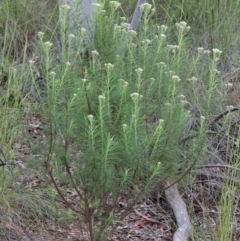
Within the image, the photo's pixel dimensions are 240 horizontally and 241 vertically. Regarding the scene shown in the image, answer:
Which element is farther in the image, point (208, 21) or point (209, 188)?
point (208, 21)

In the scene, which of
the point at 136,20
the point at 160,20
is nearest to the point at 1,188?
the point at 136,20

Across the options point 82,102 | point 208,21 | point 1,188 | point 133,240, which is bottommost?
point 133,240

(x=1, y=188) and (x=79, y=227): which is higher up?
(x=1, y=188)

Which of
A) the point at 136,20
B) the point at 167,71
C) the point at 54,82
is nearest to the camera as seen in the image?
the point at 54,82

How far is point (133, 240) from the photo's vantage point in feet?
14.1

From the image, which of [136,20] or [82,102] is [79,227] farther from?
[136,20]

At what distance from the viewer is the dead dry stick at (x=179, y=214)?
4.07 meters

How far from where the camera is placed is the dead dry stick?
13.4 feet

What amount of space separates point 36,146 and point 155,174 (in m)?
0.70

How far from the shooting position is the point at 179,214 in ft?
14.1

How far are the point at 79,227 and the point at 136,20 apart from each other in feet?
5.83

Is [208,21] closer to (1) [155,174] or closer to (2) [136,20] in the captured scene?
(2) [136,20]

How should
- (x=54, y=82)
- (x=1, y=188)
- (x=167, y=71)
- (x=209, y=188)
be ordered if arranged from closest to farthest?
(x=54, y=82) → (x=167, y=71) → (x=1, y=188) → (x=209, y=188)

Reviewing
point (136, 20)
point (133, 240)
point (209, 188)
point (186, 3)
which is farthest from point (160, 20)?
point (133, 240)
